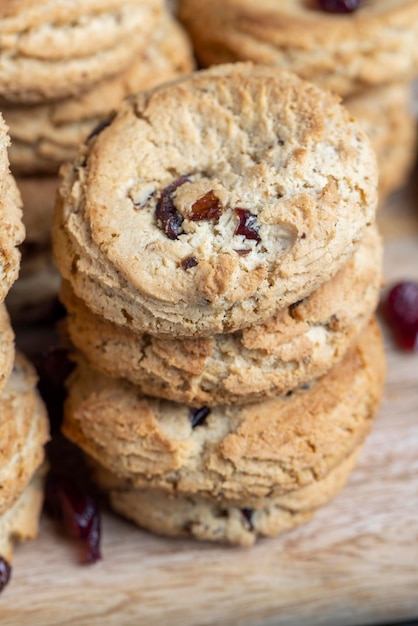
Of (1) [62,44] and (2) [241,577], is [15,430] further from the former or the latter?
(1) [62,44]

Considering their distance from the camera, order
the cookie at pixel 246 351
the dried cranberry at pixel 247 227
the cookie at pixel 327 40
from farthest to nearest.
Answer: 1. the cookie at pixel 327 40
2. the cookie at pixel 246 351
3. the dried cranberry at pixel 247 227

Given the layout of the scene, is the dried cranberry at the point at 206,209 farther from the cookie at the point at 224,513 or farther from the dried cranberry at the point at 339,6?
the dried cranberry at the point at 339,6

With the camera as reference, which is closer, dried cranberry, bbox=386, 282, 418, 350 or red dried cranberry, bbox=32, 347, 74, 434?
red dried cranberry, bbox=32, 347, 74, 434

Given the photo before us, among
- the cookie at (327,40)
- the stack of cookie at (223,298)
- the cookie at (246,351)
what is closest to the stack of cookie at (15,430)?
the stack of cookie at (223,298)

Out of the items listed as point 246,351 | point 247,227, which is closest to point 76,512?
point 246,351

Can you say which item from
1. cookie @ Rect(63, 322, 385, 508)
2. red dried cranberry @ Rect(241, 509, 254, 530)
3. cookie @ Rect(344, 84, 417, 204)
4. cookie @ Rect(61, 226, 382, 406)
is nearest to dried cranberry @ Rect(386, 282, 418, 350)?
cookie @ Rect(344, 84, 417, 204)

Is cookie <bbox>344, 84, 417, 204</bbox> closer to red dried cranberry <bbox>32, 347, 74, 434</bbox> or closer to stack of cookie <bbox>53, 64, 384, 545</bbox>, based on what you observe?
stack of cookie <bbox>53, 64, 384, 545</bbox>
